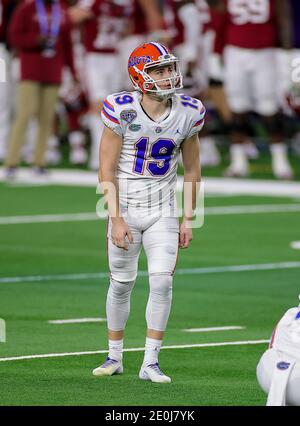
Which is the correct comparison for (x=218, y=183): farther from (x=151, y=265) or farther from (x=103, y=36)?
(x=151, y=265)

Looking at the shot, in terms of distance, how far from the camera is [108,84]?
867 inches

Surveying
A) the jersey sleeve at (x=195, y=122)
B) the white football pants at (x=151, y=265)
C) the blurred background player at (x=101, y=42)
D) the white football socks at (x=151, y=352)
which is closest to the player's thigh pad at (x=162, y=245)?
the white football pants at (x=151, y=265)

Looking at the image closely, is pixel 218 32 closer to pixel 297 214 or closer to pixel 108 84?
pixel 108 84

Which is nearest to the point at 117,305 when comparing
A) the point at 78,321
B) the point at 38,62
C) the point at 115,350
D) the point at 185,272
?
the point at 115,350

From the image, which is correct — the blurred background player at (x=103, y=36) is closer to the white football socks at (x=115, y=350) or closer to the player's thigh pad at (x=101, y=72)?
the player's thigh pad at (x=101, y=72)

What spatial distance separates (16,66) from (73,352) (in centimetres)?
1373

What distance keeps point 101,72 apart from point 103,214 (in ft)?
16.2

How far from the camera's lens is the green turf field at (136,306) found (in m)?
8.50

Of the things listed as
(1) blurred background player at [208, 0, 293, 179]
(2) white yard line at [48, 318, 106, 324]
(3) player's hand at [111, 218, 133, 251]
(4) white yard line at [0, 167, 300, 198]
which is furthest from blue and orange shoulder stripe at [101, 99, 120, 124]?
(1) blurred background player at [208, 0, 293, 179]

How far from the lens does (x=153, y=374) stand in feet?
28.7

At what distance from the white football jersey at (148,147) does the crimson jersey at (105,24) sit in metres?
12.7

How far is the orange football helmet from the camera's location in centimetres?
885

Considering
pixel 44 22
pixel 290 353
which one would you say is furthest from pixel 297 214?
pixel 290 353

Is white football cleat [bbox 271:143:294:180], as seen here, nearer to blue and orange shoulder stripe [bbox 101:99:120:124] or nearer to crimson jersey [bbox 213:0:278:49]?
crimson jersey [bbox 213:0:278:49]
